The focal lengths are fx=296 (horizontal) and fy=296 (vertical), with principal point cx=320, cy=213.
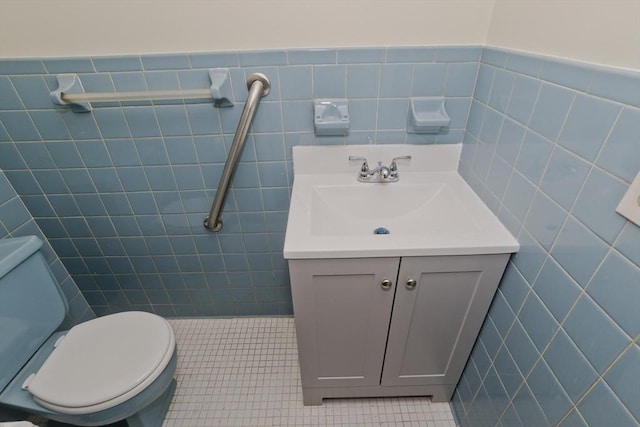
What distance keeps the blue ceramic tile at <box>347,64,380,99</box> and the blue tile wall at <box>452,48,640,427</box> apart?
0.34 meters

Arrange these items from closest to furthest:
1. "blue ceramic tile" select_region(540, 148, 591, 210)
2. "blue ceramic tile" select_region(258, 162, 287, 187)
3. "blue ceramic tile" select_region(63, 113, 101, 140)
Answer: "blue ceramic tile" select_region(540, 148, 591, 210), "blue ceramic tile" select_region(63, 113, 101, 140), "blue ceramic tile" select_region(258, 162, 287, 187)

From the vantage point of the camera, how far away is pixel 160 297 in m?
1.47

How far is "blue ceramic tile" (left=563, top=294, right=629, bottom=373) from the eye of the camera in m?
0.52

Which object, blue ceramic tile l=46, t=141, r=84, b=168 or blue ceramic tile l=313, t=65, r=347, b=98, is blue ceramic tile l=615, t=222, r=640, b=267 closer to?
blue ceramic tile l=313, t=65, r=347, b=98

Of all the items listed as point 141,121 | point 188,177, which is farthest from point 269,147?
point 141,121

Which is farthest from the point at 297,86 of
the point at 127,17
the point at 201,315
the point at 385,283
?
the point at 201,315

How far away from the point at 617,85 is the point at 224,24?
3.13 ft

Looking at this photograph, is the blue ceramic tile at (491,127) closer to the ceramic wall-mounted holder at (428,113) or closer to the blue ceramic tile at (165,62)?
the ceramic wall-mounted holder at (428,113)

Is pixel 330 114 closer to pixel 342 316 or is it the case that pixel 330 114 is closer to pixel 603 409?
pixel 342 316

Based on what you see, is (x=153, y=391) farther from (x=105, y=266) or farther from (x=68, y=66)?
(x=68, y=66)

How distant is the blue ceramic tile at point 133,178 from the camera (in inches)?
44.1

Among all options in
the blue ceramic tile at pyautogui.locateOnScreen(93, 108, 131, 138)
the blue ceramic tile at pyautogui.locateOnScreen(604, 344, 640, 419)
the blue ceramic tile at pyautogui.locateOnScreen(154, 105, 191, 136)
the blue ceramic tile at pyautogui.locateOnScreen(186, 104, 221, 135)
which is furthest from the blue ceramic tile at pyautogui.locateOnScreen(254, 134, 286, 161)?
the blue ceramic tile at pyautogui.locateOnScreen(604, 344, 640, 419)

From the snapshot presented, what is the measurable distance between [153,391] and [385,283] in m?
0.79

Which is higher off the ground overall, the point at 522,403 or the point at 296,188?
the point at 296,188
